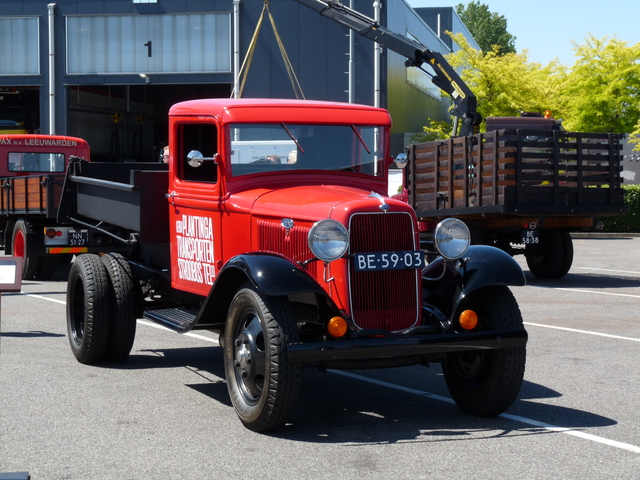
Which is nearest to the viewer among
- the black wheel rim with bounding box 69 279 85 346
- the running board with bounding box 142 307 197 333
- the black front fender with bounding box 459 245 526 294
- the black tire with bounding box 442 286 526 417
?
the black tire with bounding box 442 286 526 417

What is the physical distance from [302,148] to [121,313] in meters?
2.08

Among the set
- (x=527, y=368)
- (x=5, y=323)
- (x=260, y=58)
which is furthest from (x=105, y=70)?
(x=527, y=368)

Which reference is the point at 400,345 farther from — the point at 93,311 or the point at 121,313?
the point at 93,311

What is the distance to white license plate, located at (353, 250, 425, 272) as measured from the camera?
224 inches

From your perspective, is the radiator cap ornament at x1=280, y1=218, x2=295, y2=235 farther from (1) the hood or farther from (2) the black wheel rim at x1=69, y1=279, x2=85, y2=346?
(2) the black wheel rim at x1=69, y1=279, x2=85, y2=346

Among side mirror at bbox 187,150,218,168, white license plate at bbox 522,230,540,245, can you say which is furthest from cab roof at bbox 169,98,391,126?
white license plate at bbox 522,230,540,245

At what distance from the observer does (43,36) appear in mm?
34406

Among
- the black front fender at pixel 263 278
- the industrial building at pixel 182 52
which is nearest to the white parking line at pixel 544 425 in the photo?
the black front fender at pixel 263 278

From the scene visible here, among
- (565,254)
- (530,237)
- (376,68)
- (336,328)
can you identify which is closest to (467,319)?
(336,328)

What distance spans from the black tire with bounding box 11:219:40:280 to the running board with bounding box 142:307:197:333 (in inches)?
302

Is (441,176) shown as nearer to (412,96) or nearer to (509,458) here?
(509,458)

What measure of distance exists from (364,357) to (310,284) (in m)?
0.54

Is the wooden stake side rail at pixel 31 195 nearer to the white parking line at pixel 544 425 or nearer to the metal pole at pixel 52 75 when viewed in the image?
the white parking line at pixel 544 425

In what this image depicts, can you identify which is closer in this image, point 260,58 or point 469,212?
point 469,212
